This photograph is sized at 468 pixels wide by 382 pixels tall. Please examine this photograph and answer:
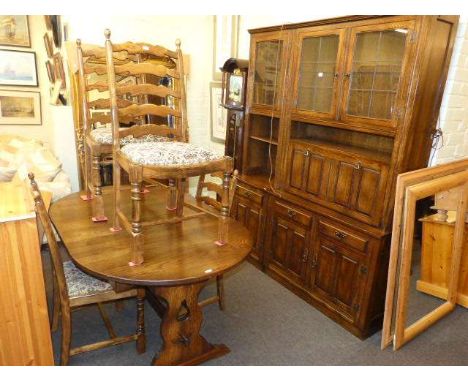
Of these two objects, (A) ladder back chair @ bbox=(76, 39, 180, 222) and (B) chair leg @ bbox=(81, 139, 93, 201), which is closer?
(A) ladder back chair @ bbox=(76, 39, 180, 222)

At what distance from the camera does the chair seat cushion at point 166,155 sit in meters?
1.63

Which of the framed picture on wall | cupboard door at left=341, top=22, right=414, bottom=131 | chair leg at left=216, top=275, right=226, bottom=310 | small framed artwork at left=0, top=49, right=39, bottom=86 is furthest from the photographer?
small framed artwork at left=0, top=49, right=39, bottom=86

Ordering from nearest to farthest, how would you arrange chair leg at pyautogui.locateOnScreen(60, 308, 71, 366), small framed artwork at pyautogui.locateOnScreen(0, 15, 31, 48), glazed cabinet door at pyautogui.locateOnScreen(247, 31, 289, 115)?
1. chair leg at pyautogui.locateOnScreen(60, 308, 71, 366)
2. glazed cabinet door at pyautogui.locateOnScreen(247, 31, 289, 115)
3. small framed artwork at pyautogui.locateOnScreen(0, 15, 31, 48)

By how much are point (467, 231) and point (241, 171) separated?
181cm

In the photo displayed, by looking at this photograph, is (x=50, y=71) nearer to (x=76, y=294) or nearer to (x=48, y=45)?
(x=48, y=45)

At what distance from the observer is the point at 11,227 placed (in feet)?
4.57

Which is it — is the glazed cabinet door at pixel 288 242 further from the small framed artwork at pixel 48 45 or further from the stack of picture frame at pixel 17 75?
the stack of picture frame at pixel 17 75

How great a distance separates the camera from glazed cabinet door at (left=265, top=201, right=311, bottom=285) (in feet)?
8.39

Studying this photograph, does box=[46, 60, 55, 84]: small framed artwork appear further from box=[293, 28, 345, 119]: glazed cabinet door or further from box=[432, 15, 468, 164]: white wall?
box=[432, 15, 468, 164]: white wall

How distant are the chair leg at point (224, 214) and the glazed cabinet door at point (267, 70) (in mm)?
1138

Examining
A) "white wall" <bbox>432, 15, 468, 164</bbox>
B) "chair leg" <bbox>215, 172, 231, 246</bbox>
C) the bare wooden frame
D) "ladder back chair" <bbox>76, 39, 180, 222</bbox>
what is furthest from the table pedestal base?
"white wall" <bbox>432, 15, 468, 164</bbox>

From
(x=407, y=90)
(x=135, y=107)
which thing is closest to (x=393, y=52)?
(x=407, y=90)

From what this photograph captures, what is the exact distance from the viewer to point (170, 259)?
5.34 ft

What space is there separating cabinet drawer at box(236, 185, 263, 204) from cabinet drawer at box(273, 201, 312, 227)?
0.18 meters
